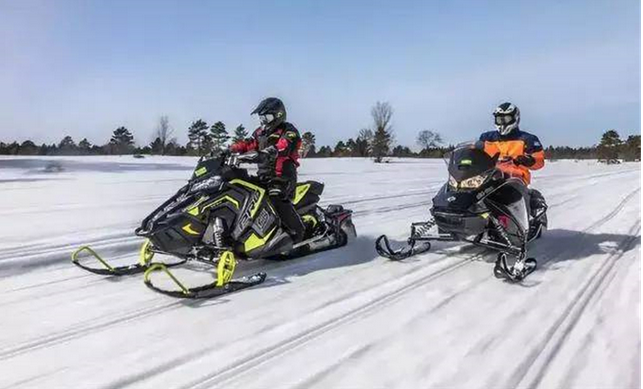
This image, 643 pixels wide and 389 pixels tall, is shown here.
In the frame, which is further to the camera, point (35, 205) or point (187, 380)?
point (35, 205)

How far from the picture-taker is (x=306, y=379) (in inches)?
111

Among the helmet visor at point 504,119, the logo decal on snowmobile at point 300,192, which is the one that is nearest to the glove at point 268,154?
the logo decal on snowmobile at point 300,192

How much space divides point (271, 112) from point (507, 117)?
9.28 feet

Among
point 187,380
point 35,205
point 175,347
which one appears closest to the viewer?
point 187,380

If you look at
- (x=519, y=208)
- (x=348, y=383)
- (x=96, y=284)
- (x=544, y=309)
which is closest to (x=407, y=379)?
(x=348, y=383)

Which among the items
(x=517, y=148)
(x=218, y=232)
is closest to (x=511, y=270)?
(x=517, y=148)

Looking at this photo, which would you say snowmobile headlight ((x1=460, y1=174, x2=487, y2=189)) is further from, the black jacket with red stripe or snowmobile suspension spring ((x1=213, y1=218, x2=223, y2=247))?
snowmobile suspension spring ((x1=213, y1=218, x2=223, y2=247))

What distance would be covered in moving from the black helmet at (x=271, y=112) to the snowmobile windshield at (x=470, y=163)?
6.26 feet

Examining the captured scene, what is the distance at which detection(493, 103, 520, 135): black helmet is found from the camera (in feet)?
20.4

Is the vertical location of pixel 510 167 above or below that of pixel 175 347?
above

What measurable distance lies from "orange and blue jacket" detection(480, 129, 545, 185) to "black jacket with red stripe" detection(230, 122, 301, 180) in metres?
2.20

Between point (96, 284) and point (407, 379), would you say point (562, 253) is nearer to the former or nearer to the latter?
point (407, 379)

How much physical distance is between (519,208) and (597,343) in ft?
8.24

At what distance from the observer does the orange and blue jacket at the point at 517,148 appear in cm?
598
